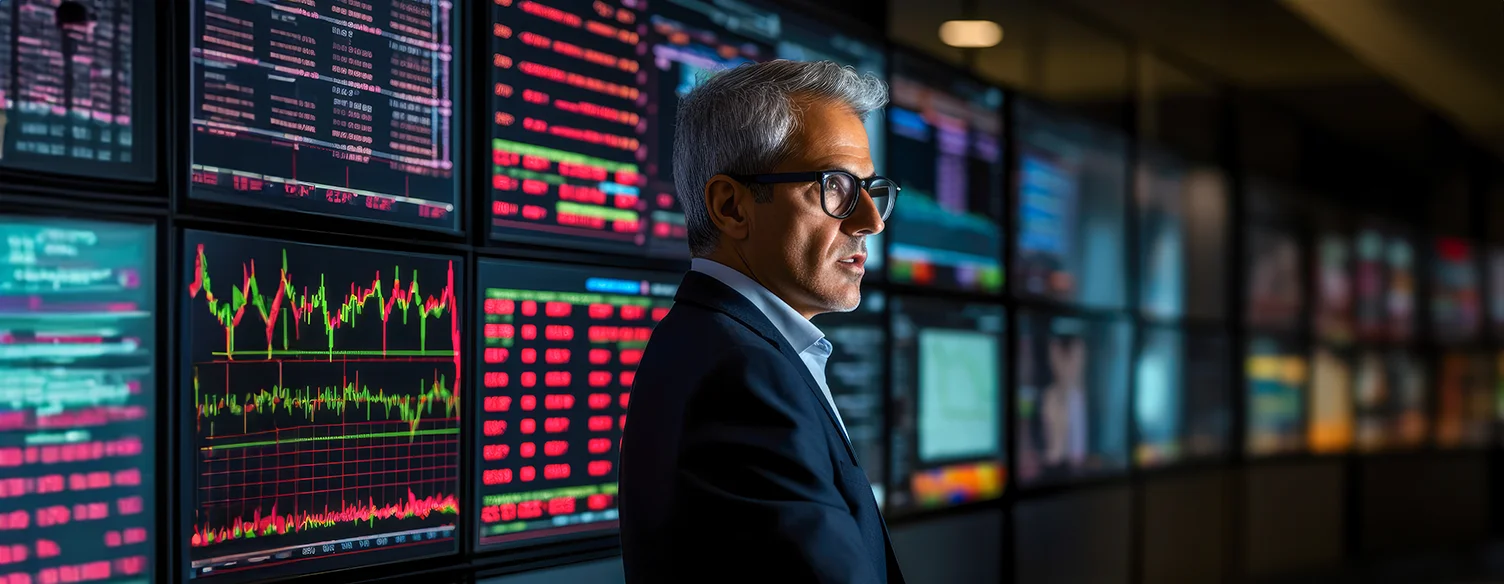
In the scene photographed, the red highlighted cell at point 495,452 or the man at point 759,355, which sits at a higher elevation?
the man at point 759,355

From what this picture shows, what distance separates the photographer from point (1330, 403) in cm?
644

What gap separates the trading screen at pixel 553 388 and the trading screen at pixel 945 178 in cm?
110

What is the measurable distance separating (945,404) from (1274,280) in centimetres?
296

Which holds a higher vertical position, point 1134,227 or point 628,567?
point 1134,227

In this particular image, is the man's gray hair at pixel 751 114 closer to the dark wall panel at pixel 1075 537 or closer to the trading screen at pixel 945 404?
the trading screen at pixel 945 404

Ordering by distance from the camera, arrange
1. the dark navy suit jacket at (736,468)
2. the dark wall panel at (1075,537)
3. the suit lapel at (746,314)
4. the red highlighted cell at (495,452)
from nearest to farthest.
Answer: the dark navy suit jacket at (736,468) → the suit lapel at (746,314) → the red highlighted cell at (495,452) → the dark wall panel at (1075,537)

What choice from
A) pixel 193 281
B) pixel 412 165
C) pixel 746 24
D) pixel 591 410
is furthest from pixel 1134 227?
pixel 193 281

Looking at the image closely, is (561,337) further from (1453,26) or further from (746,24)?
(1453,26)

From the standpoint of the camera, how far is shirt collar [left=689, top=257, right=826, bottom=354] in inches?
61.2

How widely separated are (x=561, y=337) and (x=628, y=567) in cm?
117

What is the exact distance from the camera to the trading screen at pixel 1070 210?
4406 millimetres

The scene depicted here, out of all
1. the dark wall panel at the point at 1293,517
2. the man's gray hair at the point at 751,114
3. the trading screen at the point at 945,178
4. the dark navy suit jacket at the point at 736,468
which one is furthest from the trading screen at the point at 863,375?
the dark wall panel at the point at 1293,517

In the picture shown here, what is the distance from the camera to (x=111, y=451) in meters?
1.88

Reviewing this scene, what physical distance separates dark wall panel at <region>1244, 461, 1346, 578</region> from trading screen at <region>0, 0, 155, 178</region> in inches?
205
